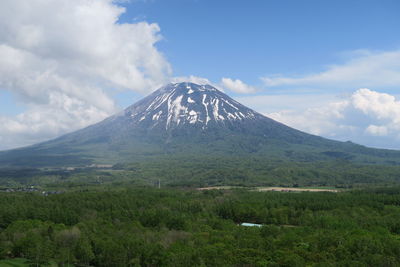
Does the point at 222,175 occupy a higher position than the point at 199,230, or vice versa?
the point at 222,175

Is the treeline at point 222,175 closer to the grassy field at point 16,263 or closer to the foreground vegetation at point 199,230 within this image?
the foreground vegetation at point 199,230

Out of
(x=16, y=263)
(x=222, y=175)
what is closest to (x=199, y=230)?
(x=16, y=263)

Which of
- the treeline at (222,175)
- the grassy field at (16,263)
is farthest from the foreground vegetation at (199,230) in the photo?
the treeline at (222,175)

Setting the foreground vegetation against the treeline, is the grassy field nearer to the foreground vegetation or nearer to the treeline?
the foreground vegetation

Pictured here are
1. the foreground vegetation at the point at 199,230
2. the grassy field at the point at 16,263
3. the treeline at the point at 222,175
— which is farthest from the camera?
the treeline at the point at 222,175

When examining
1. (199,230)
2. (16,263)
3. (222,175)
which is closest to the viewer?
(16,263)

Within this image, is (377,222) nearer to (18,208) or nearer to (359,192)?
(359,192)

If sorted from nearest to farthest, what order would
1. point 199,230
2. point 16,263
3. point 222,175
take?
point 16,263 < point 199,230 < point 222,175

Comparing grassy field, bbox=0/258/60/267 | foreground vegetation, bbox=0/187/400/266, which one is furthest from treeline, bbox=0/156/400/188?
grassy field, bbox=0/258/60/267

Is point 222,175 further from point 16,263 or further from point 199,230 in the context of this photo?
point 16,263
